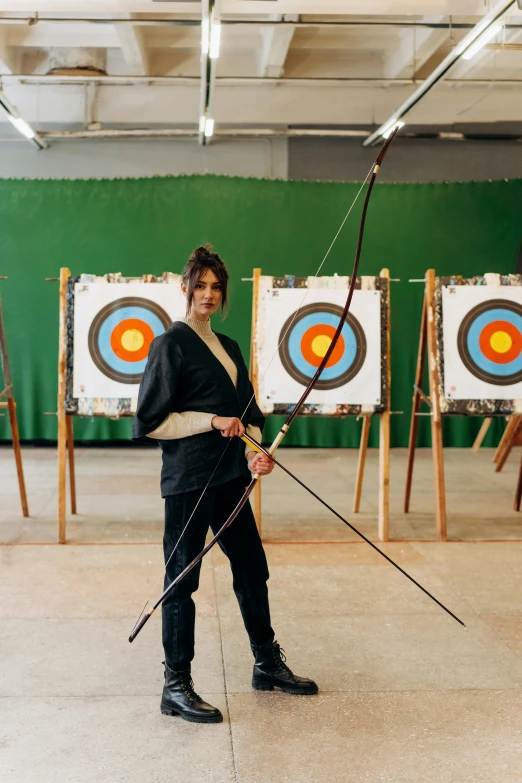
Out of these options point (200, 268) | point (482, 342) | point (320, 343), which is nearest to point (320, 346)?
point (320, 343)

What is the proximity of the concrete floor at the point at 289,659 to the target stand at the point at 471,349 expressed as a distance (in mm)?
574

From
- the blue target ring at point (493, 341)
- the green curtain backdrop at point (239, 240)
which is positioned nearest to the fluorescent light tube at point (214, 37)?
the blue target ring at point (493, 341)

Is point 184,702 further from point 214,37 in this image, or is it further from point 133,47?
point 133,47

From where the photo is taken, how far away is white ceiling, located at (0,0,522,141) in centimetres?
625

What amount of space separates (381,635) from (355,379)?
1465 mm

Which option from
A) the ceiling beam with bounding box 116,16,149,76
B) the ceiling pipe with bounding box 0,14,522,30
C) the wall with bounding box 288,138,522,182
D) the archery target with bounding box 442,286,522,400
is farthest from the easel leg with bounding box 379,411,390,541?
the wall with bounding box 288,138,522,182

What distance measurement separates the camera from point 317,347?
3.98 m

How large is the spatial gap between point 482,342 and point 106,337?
5.61 ft

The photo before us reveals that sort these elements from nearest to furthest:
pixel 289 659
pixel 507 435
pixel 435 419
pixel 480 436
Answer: pixel 289 659 → pixel 435 419 → pixel 507 435 → pixel 480 436

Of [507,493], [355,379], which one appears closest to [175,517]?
[355,379]

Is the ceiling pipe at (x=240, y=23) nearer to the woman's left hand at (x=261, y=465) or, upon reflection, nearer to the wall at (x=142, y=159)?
the wall at (x=142, y=159)

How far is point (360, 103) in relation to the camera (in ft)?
23.4

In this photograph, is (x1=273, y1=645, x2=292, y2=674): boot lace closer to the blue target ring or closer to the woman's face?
the woman's face

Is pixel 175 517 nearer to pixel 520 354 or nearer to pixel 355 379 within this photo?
pixel 355 379
